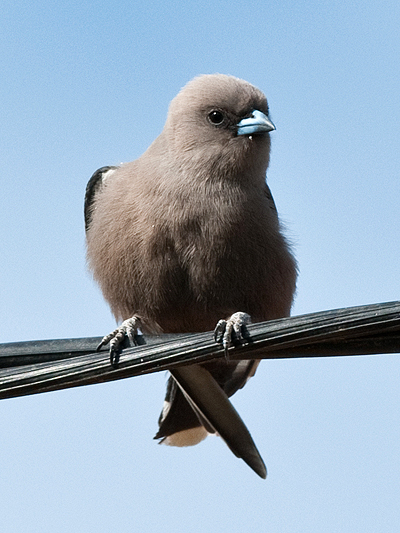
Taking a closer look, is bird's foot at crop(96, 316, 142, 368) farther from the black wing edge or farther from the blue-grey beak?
the blue-grey beak

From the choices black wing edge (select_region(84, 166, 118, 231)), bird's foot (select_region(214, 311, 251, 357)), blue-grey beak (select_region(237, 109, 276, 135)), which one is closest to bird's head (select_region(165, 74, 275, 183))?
blue-grey beak (select_region(237, 109, 276, 135))

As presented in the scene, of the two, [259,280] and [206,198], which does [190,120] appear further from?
[259,280]

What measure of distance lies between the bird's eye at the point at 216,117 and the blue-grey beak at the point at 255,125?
0.13 metres

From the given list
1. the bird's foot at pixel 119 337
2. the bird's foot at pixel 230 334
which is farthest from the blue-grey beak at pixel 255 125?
the bird's foot at pixel 230 334

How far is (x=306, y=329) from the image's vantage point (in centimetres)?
329

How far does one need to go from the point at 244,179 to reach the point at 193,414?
162cm

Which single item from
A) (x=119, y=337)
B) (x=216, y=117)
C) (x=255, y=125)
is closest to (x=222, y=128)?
(x=216, y=117)

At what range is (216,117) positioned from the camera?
19.0 feet

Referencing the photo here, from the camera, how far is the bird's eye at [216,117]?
5773mm

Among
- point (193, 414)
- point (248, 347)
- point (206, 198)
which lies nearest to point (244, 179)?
point (206, 198)

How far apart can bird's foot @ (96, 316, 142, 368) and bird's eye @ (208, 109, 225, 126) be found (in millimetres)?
1396

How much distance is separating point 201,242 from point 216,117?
0.99 m

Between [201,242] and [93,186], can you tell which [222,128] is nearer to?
[201,242]

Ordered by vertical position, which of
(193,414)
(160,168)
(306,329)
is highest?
(160,168)
